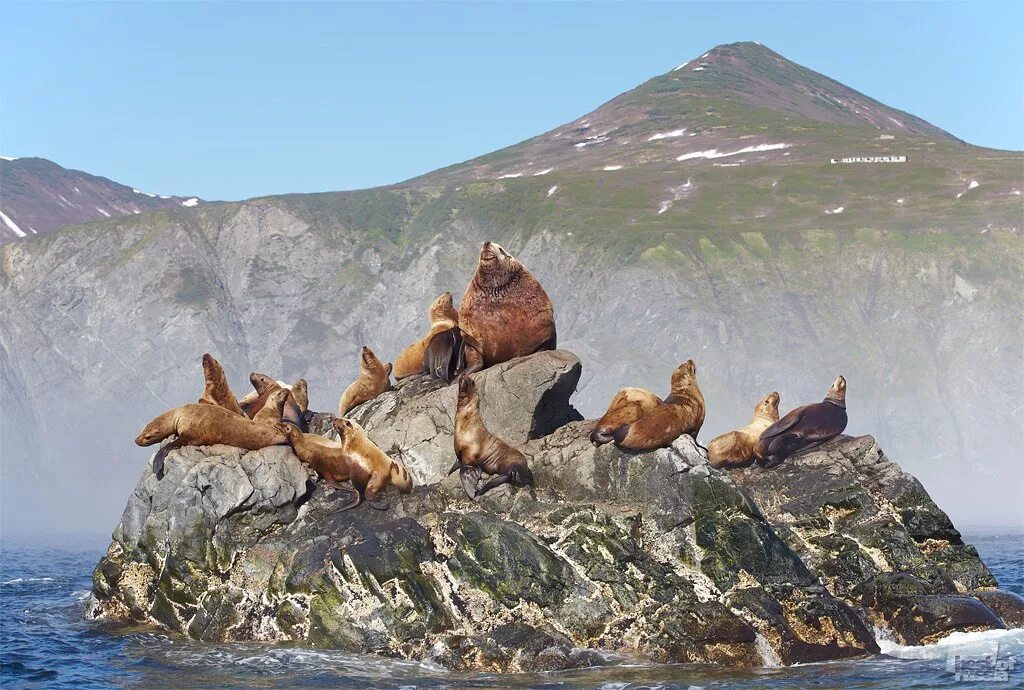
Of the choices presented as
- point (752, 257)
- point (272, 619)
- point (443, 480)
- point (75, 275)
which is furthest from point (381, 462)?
point (75, 275)

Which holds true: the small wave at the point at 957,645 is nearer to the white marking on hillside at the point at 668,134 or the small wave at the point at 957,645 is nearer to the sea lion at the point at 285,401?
the sea lion at the point at 285,401

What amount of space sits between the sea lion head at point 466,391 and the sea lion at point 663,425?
4.85 ft

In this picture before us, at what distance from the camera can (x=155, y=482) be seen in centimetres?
1216

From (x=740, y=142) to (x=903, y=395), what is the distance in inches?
1202

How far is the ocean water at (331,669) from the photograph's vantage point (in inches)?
385

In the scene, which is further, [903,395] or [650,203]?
[650,203]

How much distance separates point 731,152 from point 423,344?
58989mm

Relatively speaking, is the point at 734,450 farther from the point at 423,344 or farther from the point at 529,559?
the point at 423,344

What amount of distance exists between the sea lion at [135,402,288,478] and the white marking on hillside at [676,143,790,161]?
199 ft

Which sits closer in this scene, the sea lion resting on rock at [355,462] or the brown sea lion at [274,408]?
the sea lion resting on rock at [355,462]

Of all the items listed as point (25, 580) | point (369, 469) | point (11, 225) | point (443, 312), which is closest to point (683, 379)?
point (443, 312)

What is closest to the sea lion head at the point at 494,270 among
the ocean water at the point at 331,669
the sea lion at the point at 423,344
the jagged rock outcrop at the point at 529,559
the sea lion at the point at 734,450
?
the sea lion at the point at 423,344

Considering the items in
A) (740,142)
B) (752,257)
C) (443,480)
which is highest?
(740,142)

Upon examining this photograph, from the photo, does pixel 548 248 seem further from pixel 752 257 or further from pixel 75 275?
pixel 75 275
